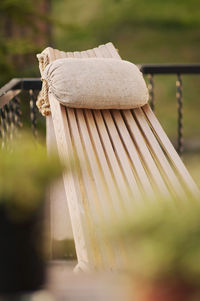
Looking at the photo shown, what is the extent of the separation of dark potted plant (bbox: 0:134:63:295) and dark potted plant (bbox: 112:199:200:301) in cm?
7

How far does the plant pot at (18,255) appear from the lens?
42 centimetres

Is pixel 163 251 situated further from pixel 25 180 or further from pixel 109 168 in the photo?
pixel 109 168

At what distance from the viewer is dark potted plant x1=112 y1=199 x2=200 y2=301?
0.41m

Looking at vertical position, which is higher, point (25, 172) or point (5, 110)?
point (5, 110)

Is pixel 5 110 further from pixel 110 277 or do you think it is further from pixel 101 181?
pixel 110 277

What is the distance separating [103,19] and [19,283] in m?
14.3

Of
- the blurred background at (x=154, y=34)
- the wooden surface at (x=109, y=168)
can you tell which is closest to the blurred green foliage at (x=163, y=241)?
the wooden surface at (x=109, y=168)

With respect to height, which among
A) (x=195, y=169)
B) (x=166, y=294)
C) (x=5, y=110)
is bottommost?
(x=166, y=294)

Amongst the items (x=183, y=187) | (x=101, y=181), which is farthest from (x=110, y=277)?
(x=183, y=187)

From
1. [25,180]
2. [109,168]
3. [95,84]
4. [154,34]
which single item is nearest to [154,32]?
[154,34]

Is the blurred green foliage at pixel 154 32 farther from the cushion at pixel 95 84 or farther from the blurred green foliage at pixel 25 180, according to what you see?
the blurred green foliage at pixel 25 180

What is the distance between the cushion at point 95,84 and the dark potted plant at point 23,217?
71.9 inches

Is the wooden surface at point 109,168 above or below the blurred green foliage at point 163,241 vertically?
above

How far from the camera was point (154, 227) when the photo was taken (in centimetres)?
44
